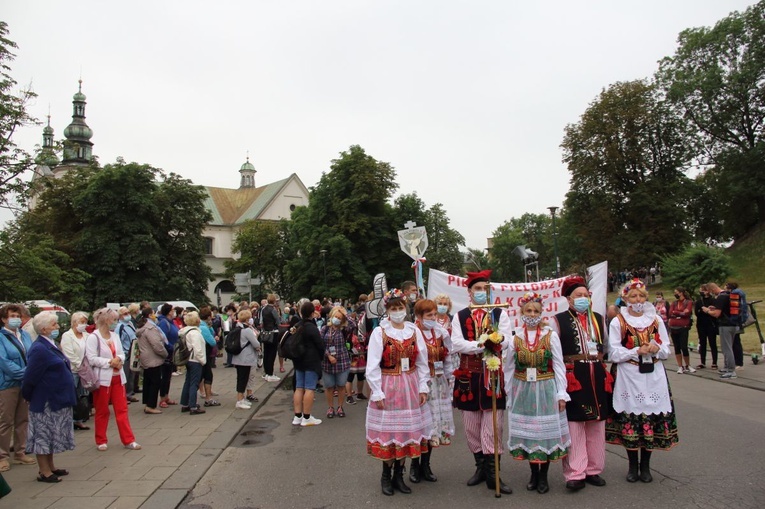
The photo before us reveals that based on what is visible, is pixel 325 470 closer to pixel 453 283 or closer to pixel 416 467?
pixel 416 467

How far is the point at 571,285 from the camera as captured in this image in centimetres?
579

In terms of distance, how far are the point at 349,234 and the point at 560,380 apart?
39.6 metres

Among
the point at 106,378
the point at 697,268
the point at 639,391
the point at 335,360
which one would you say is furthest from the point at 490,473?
the point at 697,268

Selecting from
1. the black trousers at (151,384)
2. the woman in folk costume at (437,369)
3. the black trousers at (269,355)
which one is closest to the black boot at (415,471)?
the woman in folk costume at (437,369)

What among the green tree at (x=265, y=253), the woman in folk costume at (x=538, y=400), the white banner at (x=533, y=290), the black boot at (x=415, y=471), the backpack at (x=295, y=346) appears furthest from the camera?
the green tree at (x=265, y=253)

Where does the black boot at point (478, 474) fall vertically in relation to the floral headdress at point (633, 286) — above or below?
below

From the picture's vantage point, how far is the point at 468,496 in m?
5.31

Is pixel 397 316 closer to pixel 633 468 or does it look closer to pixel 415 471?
pixel 415 471

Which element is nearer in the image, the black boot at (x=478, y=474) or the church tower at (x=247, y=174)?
the black boot at (x=478, y=474)

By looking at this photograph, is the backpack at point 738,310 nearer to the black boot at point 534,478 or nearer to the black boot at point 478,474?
the black boot at point 534,478

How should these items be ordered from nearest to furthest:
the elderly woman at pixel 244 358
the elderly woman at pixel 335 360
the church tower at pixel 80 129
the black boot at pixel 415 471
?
the black boot at pixel 415 471 < the elderly woman at pixel 335 360 < the elderly woman at pixel 244 358 < the church tower at pixel 80 129

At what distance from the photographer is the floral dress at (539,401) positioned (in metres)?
5.27

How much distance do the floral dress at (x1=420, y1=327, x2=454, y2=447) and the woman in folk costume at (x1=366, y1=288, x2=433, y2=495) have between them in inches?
12.0

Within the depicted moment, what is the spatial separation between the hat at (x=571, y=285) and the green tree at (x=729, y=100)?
41181mm
